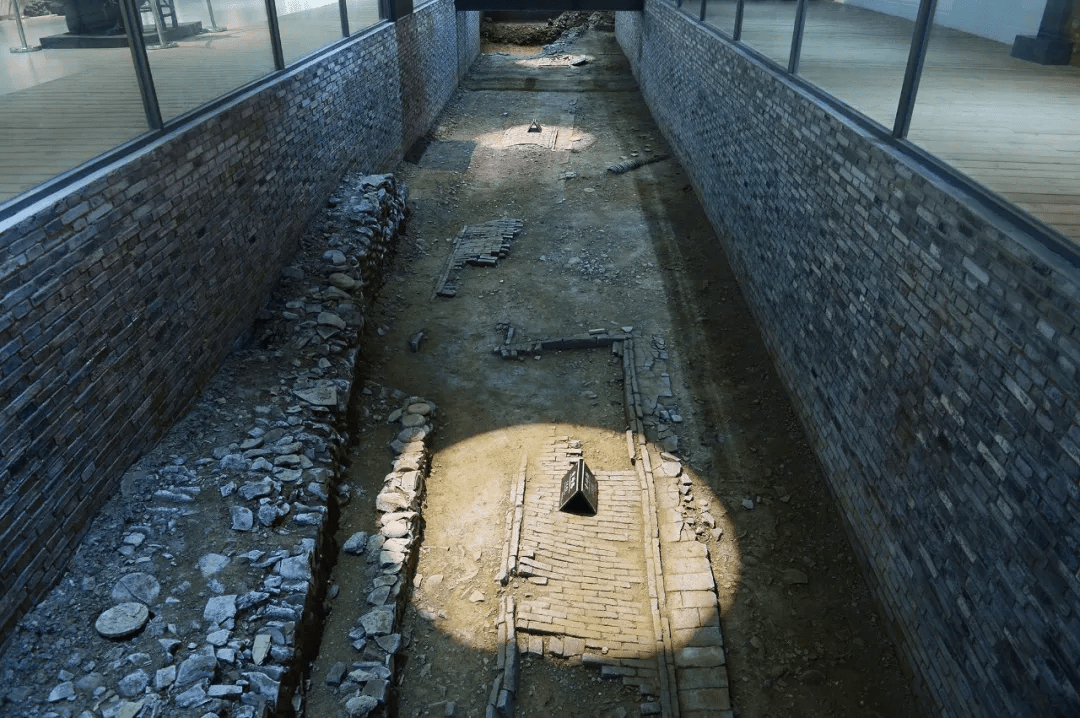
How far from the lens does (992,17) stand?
4.62 meters

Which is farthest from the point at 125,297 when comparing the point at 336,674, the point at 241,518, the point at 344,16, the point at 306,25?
the point at 344,16

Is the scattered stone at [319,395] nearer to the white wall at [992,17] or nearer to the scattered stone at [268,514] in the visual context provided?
the scattered stone at [268,514]

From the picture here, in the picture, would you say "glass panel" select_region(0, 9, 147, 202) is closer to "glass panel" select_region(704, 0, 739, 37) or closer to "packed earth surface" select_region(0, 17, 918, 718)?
"packed earth surface" select_region(0, 17, 918, 718)

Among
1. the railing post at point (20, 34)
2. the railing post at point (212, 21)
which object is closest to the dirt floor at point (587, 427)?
the railing post at point (212, 21)

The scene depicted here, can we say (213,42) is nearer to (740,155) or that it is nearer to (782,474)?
(740,155)

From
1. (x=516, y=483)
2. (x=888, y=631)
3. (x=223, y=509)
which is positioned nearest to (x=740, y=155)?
(x=516, y=483)

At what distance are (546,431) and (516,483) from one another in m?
0.88

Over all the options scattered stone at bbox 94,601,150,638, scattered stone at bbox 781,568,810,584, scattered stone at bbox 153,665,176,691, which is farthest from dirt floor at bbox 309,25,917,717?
scattered stone at bbox 94,601,150,638

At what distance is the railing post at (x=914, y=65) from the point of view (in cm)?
463

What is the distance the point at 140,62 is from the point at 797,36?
5728mm

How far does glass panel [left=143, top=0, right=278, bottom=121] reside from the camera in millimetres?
5945

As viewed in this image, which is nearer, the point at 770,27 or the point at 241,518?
the point at 241,518

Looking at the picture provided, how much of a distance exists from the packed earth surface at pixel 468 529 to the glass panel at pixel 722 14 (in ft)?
10.9

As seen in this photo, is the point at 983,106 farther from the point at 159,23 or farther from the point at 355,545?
the point at 159,23
